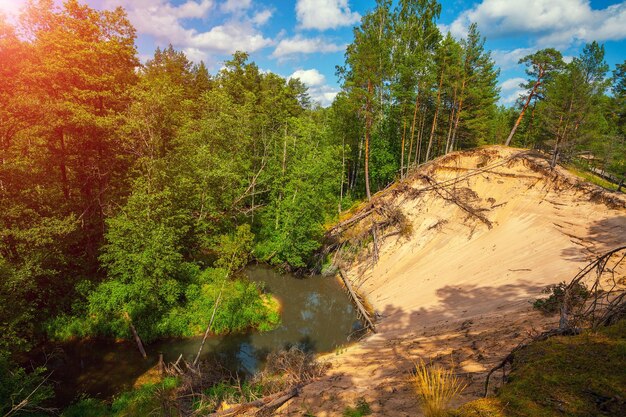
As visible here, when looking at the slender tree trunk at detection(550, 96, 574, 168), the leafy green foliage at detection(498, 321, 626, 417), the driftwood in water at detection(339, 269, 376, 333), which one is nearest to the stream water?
the driftwood in water at detection(339, 269, 376, 333)

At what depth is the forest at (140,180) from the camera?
47.0 ft

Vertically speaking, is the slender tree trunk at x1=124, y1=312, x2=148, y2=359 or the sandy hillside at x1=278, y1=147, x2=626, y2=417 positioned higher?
the sandy hillside at x1=278, y1=147, x2=626, y2=417

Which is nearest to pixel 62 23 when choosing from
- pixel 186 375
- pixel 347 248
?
pixel 186 375

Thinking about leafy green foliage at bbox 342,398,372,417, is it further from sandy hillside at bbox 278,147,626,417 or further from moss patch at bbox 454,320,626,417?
moss patch at bbox 454,320,626,417

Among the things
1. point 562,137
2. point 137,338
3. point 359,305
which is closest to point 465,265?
point 359,305

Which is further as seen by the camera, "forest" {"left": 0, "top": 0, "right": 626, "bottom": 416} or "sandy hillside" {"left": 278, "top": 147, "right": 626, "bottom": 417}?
"forest" {"left": 0, "top": 0, "right": 626, "bottom": 416}

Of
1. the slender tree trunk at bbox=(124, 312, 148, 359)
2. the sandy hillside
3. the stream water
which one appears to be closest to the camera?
the sandy hillside

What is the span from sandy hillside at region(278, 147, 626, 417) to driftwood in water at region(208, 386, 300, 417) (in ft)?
→ 0.80

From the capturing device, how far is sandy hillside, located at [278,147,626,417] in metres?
8.30

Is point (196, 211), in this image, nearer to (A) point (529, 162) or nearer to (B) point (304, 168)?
(B) point (304, 168)

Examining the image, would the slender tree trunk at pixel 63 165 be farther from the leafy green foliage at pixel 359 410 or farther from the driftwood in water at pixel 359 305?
the leafy green foliage at pixel 359 410

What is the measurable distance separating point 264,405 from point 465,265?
1578 centimetres

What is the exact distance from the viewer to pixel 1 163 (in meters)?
13.5

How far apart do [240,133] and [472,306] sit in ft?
61.1
